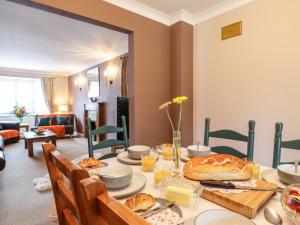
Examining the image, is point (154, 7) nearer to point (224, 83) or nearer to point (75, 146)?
point (224, 83)

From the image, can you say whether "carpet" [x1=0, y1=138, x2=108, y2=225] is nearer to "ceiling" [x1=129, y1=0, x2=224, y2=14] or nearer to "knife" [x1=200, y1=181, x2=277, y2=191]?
"knife" [x1=200, y1=181, x2=277, y2=191]

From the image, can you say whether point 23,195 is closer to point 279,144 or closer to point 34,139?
point 34,139

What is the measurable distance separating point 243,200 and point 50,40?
167 inches

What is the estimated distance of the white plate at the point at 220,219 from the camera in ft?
1.94

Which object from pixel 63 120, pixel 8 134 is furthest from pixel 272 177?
pixel 63 120

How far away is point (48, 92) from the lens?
24.5 ft

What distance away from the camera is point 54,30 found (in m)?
3.26

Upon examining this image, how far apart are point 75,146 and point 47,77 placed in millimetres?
3775

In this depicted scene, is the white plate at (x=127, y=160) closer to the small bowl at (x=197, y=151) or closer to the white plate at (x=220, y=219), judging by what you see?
the small bowl at (x=197, y=151)

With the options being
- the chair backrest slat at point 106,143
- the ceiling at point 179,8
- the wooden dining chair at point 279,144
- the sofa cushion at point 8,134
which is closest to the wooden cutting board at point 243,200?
the wooden dining chair at point 279,144

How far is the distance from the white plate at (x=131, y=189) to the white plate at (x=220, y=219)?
0.98 feet

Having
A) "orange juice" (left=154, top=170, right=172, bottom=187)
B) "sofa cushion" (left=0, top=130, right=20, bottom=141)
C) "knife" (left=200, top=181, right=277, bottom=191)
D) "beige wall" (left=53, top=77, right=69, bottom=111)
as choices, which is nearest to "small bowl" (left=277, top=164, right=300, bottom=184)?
"knife" (left=200, top=181, right=277, bottom=191)

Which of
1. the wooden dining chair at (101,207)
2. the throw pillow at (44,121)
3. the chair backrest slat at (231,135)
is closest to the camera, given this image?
the wooden dining chair at (101,207)

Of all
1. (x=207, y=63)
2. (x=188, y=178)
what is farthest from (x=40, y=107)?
(x=188, y=178)
